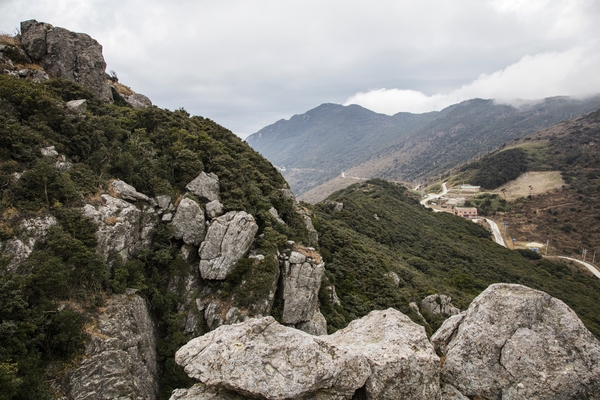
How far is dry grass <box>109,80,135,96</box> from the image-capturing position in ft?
132

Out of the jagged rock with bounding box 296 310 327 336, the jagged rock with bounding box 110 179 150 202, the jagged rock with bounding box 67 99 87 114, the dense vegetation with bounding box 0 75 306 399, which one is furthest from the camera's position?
the jagged rock with bounding box 67 99 87 114

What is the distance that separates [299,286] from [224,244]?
6.44m

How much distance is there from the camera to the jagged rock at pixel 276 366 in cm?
782

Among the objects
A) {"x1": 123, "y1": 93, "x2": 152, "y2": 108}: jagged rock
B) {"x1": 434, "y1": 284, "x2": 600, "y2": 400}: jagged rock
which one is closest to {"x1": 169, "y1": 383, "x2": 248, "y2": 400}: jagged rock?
{"x1": 434, "y1": 284, "x2": 600, "y2": 400}: jagged rock

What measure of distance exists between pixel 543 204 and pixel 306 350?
5887 inches

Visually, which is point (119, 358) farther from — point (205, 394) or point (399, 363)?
point (399, 363)

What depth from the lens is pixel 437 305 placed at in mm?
35406

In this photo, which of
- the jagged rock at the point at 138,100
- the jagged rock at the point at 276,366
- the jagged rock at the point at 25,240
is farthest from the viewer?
the jagged rock at the point at 138,100

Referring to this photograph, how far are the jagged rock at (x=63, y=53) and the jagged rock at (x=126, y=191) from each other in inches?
772

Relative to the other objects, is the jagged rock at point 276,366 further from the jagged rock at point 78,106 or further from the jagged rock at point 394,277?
the jagged rock at point 394,277

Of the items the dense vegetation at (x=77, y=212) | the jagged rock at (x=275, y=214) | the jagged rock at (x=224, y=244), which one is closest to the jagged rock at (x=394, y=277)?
the dense vegetation at (x=77, y=212)

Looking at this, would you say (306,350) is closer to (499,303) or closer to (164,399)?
(499,303)

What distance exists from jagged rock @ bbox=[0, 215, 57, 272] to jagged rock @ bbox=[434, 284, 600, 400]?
61.9ft

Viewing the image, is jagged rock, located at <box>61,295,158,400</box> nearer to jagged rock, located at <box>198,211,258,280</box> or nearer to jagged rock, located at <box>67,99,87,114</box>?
jagged rock, located at <box>198,211,258,280</box>
